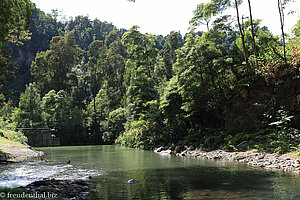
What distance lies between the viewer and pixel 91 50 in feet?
176

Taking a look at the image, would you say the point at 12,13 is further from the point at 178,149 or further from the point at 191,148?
the point at 178,149

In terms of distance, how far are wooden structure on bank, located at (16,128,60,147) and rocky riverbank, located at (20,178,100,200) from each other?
31144mm

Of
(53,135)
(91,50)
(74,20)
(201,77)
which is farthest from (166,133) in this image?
(74,20)

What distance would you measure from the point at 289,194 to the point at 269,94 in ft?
35.4

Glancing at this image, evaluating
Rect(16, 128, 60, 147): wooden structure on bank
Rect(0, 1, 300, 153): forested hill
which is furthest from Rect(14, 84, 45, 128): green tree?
Rect(16, 128, 60, 147): wooden structure on bank

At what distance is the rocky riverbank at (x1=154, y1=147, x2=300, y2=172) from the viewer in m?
11.2

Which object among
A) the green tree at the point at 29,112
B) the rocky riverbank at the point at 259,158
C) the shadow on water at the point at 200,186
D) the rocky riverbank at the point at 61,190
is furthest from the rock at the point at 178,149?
the green tree at the point at 29,112

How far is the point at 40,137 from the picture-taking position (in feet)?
124

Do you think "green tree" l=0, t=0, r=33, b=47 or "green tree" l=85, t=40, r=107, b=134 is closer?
"green tree" l=0, t=0, r=33, b=47

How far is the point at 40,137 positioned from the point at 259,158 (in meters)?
32.1

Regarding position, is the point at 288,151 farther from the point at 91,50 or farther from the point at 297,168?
the point at 91,50

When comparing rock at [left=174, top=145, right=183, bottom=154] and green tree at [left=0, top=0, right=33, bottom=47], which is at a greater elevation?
green tree at [left=0, top=0, right=33, bottom=47]

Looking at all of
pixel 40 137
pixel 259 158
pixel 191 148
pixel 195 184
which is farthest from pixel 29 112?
pixel 195 184

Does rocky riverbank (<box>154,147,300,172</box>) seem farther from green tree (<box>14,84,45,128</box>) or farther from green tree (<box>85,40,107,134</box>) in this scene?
green tree (<box>85,40,107,134</box>)
